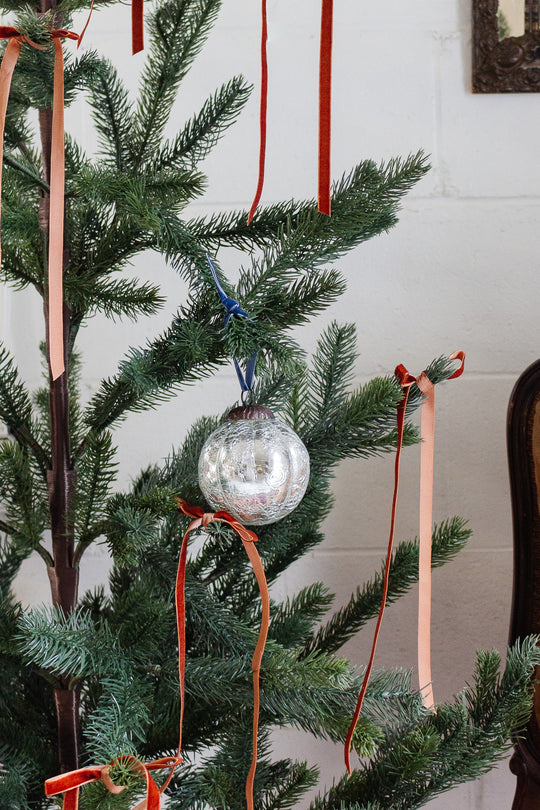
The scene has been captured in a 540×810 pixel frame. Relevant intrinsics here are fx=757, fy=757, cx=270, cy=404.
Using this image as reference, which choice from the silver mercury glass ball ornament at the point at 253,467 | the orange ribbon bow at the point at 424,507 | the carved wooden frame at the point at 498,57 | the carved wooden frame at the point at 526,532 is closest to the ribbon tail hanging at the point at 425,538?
the orange ribbon bow at the point at 424,507

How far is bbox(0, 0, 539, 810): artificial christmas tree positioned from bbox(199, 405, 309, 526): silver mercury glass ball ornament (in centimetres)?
4

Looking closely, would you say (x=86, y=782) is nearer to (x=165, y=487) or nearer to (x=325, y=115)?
(x=165, y=487)

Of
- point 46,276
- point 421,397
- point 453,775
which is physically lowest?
point 453,775

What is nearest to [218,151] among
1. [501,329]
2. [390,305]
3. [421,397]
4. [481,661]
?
[390,305]

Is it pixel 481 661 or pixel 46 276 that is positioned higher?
pixel 46 276

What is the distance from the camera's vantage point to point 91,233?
630mm

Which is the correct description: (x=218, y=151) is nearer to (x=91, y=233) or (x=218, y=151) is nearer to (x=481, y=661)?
(x=91, y=233)

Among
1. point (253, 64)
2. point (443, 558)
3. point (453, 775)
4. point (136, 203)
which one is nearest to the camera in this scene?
point (136, 203)

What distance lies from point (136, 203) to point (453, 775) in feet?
1.64

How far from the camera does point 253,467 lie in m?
0.55

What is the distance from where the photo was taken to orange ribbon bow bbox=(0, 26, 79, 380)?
51 centimetres

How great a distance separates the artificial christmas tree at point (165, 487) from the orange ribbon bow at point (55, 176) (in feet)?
0.05

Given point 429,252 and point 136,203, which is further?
point 429,252

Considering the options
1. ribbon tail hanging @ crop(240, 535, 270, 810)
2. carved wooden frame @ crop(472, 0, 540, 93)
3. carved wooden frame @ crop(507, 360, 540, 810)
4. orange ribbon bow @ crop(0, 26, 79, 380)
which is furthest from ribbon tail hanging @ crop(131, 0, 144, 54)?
carved wooden frame @ crop(472, 0, 540, 93)
